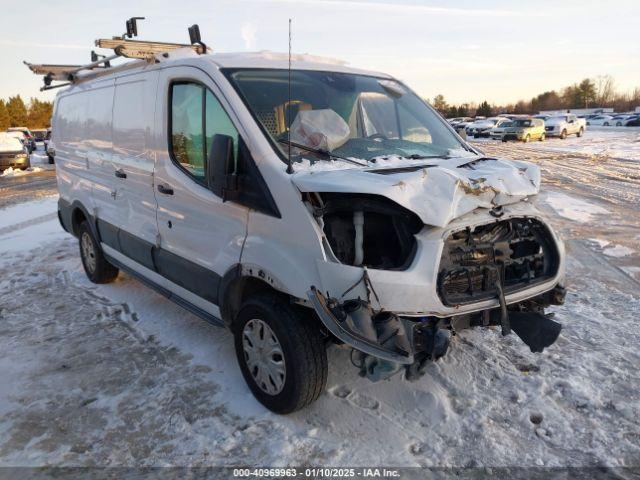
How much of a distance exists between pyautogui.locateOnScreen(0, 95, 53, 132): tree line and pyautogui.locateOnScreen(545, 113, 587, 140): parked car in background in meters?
84.5

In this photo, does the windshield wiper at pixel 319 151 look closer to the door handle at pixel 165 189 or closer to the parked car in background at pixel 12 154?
the door handle at pixel 165 189

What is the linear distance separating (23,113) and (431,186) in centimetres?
11136

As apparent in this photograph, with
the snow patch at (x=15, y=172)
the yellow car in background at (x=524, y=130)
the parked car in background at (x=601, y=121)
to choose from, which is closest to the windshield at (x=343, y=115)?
the snow patch at (x=15, y=172)

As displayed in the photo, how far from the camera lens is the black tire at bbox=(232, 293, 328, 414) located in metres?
3.08

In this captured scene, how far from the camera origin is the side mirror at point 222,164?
124 inches

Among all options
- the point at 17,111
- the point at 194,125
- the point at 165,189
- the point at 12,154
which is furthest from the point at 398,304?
the point at 17,111

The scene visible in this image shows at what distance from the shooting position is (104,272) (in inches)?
241

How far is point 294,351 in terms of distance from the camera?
3072 mm

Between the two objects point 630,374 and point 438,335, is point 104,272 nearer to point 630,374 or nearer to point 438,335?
point 438,335

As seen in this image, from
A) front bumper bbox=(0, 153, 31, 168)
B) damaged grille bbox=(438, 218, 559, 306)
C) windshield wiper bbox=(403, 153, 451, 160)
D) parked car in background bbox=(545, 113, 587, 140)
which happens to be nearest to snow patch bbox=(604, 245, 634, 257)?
damaged grille bbox=(438, 218, 559, 306)

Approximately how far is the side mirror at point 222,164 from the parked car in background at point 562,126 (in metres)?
37.6

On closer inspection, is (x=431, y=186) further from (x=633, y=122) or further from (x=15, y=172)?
(x=633, y=122)

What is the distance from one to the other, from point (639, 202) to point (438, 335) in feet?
32.6

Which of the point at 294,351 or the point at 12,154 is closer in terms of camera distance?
the point at 294,351
